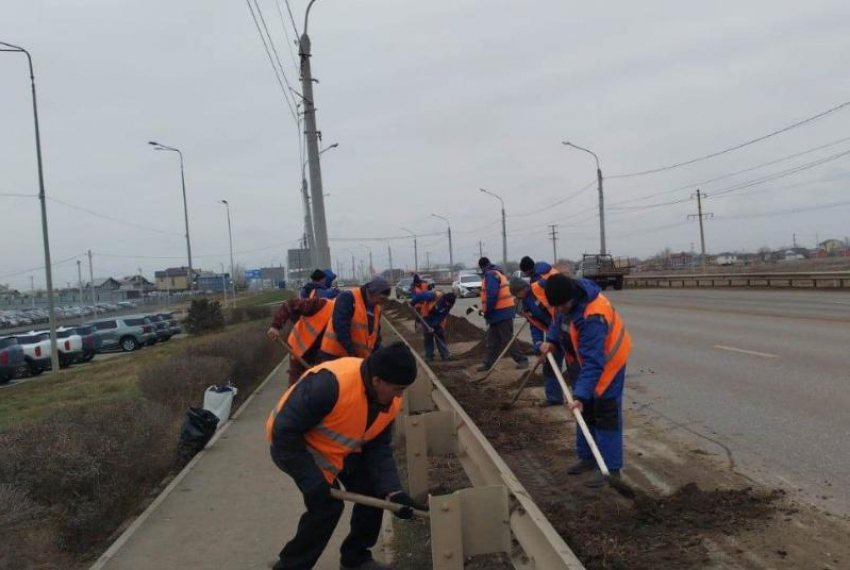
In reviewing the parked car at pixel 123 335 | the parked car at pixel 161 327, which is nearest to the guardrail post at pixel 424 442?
the parked car at pixel 123 335

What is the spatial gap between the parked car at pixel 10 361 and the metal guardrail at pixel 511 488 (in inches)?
823

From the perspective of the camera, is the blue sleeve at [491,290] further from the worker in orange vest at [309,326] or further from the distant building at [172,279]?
the distant building at [172,279]

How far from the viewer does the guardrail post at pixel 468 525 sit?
11.0 feet

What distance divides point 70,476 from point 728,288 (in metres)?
33.0

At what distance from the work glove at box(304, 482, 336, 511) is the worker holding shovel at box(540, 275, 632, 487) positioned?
7.00 ft

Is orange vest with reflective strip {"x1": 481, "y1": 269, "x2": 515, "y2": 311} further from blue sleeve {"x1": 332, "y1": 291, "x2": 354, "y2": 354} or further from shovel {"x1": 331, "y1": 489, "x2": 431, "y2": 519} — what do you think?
shovel {"x1": 331, "y1": 489, "x2": 431, "y2": 519}

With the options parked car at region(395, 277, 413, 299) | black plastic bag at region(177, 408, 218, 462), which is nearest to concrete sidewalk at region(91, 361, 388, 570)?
black plastic bag at region(177, 408, 218, 462)

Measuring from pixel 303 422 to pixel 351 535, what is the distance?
0.98 m

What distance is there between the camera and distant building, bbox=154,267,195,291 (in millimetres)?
109000

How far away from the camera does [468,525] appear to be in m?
3.45

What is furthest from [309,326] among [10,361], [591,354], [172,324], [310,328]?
[172,324]

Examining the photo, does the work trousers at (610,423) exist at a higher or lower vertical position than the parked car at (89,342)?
higher

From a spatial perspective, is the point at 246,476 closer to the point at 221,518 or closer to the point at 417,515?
the point at 221,518

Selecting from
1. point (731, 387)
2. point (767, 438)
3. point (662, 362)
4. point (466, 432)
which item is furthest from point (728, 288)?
point (466, 432)
